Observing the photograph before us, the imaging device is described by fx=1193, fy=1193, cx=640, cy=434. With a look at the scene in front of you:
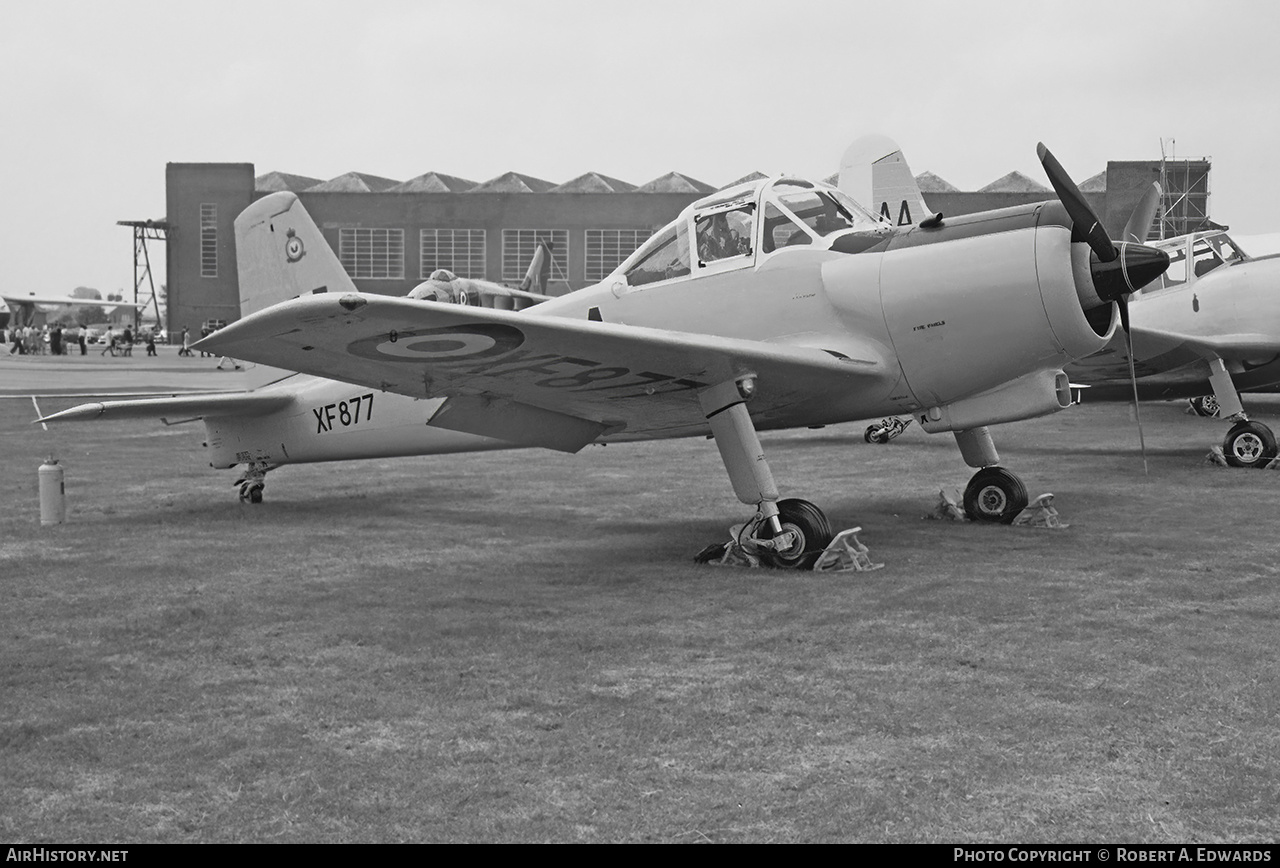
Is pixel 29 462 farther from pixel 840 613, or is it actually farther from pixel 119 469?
pixel 840 613

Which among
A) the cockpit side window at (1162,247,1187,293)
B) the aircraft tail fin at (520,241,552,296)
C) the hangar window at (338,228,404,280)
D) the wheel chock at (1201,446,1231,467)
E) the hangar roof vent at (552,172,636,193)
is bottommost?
the wheel chock at (1201,446,1231,467)

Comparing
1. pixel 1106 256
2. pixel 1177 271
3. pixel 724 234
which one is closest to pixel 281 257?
pixel 724 234

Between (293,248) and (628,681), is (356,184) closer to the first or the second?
(293,248)

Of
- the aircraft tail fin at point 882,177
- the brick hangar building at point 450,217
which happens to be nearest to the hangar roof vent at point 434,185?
the brick hangar building at point 450,217

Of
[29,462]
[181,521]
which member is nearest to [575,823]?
[181,521]

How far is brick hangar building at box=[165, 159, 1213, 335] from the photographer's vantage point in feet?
241

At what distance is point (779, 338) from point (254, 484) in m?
5.31

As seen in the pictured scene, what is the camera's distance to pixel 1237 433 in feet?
43.0

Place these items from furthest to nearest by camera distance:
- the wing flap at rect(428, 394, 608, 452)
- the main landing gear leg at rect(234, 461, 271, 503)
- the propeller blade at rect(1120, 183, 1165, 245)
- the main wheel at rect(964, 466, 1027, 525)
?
the propeller blade at rect(1120, 183, 1165, 245) < the main landing gear leg at rect(234, 461, 271, 503) < the main wheel at rect(964, 466, 1027, 525) < the wing flap at rect(428, 394, 608, 452)

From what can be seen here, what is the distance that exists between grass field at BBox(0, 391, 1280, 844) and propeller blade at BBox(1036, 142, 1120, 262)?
1953 millimetres

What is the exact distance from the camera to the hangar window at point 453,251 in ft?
255

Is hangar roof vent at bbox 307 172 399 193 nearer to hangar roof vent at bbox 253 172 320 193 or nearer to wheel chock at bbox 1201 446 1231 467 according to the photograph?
hangar roof vent at bbox 253 172 320 193

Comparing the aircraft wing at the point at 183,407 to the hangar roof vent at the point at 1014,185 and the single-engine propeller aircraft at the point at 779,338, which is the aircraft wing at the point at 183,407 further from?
the hangar roof vent at the point at 1014,185

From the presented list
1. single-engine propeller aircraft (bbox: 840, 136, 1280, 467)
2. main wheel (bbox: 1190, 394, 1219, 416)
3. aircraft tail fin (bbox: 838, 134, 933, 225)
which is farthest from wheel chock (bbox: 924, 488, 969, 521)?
main wheel (bbox: 1190, 394, 1219, 416)
